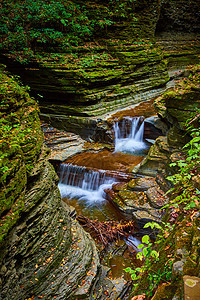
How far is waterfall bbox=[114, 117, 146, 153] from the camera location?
10859mm

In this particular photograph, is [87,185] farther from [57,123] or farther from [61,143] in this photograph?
[57,123]

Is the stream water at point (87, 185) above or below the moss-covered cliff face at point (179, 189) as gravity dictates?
below

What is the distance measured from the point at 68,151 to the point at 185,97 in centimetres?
641

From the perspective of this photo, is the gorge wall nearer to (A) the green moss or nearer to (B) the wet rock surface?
(A) the green moss

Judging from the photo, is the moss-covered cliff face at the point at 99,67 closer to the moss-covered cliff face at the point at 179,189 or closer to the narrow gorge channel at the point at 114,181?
the narrow gorge channel at the point at 114,181

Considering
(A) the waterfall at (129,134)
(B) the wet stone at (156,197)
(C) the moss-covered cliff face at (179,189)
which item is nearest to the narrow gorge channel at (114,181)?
(A) the waterfall at (129,134)

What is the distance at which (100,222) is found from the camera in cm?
657

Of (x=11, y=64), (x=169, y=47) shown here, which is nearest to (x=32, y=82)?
(x=11, y=64)

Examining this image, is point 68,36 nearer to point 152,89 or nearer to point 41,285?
point 152,89

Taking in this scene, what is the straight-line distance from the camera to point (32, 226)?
11.7ft

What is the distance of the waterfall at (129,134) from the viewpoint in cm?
1086

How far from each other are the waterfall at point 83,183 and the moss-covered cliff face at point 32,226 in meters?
3.17

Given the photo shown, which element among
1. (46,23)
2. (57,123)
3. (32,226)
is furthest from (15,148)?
(46,23)

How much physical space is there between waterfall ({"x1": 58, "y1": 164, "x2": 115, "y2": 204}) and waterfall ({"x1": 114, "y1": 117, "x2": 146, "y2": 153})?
298cm
